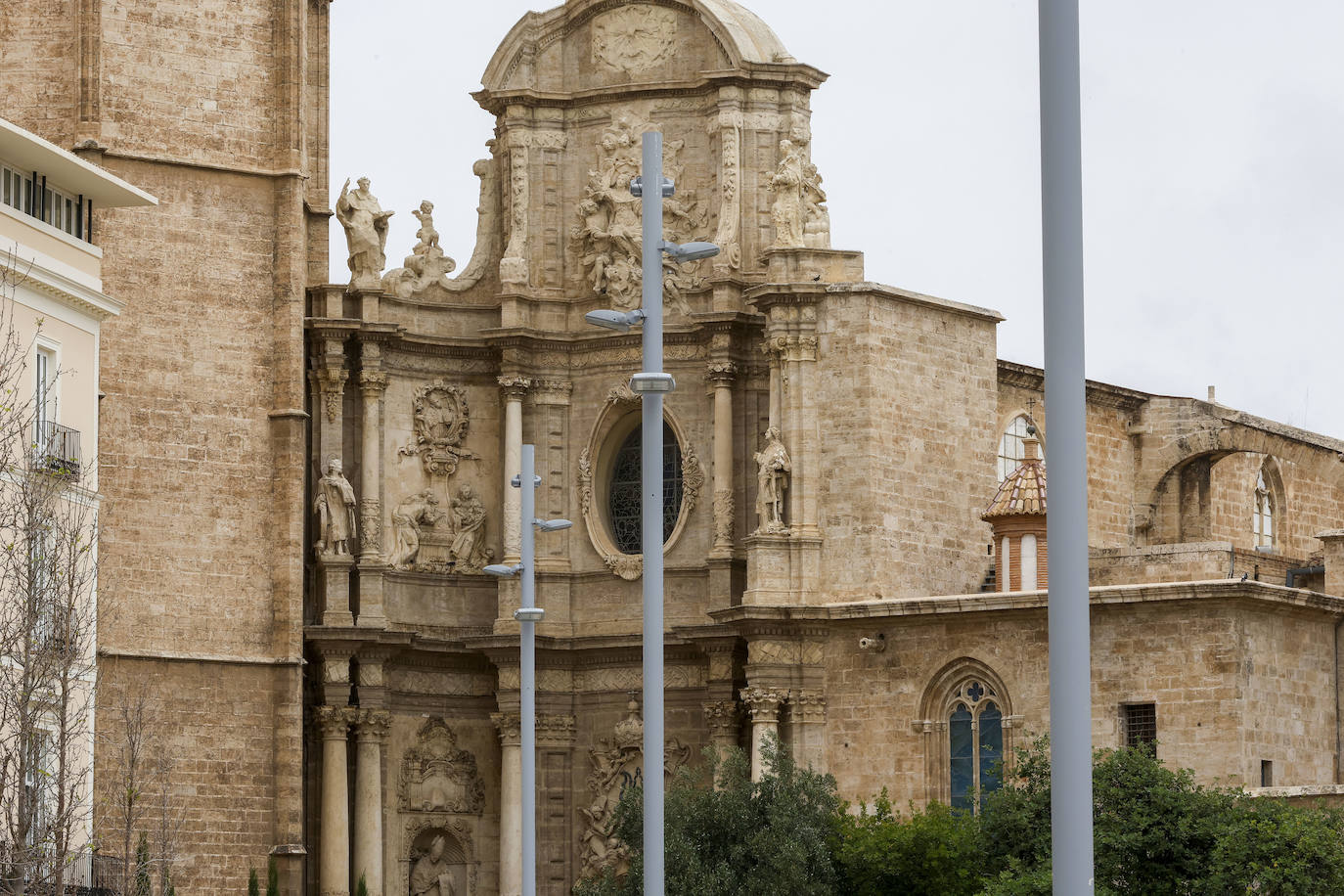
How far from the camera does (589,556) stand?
5425cm

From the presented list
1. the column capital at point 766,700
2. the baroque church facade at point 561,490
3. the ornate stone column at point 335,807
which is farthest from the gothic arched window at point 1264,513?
the ornate stone column at point 335,807

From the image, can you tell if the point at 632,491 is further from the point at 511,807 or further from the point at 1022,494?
the point at 1022,494

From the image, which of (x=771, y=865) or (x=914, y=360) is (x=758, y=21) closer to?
(x=914, y=360)

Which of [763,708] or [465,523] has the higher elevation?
[465,523]

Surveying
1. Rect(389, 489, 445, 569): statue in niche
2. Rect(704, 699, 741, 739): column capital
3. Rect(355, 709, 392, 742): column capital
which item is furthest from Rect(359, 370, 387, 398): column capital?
Rect(704, 699, 741, 739): column capital

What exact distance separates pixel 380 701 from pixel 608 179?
1050 centimetres

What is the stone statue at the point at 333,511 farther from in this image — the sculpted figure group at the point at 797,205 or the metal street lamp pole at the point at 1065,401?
the metal street lamp pole at the point at 1065,401

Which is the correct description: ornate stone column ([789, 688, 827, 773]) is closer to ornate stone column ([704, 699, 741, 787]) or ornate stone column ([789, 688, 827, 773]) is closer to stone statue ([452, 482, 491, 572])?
ornate stone column ([704, 699, 741, 787])

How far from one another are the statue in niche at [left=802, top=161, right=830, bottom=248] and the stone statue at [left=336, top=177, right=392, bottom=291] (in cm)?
805

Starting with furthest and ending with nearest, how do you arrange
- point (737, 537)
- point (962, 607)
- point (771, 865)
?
point (737, 537), point (962, 607), point (771, 865)

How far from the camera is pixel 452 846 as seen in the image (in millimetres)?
54281

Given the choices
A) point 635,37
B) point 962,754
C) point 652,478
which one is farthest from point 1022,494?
point 652,478

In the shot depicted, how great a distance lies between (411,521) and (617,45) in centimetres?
977

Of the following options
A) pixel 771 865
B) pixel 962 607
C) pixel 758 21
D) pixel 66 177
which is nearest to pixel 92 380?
pixel 66 177
